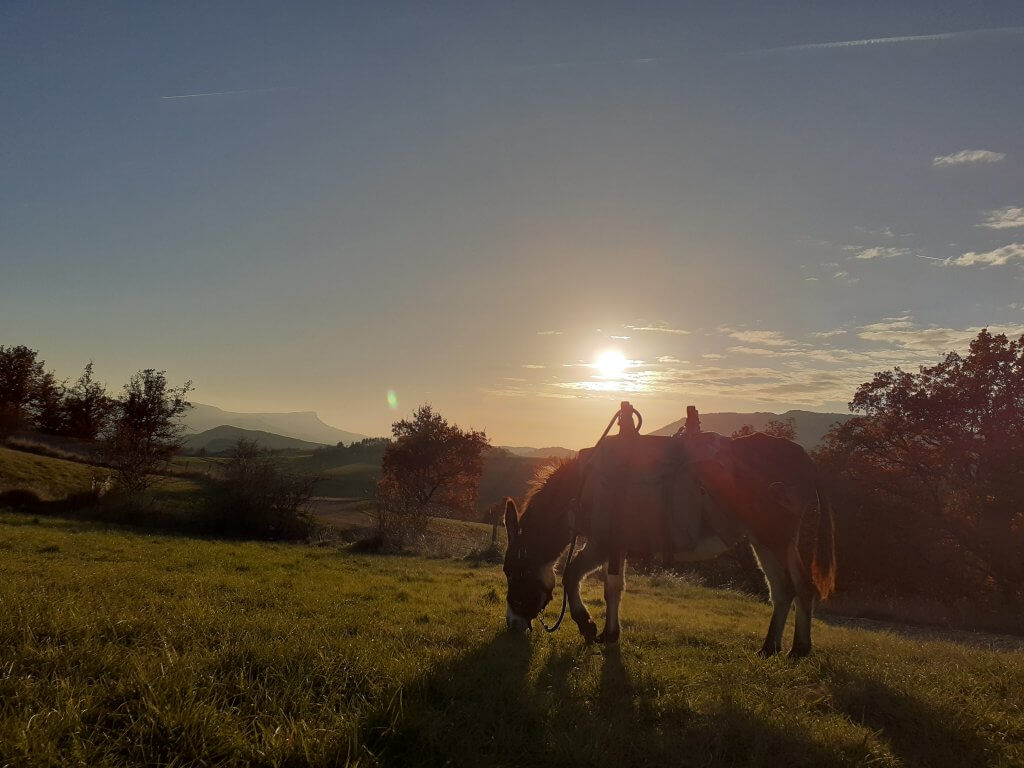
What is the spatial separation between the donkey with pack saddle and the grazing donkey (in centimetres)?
1

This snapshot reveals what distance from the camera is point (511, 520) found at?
806 cm

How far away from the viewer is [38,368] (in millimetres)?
56094

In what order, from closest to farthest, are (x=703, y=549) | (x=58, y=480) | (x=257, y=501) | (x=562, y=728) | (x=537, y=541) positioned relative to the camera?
(x=562, y=728)
(x=703, y=549)
(x=537, y=541)
(x=257, y=501)
(x=58, y=480)

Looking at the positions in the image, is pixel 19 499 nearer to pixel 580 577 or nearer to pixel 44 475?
pixel 44 475

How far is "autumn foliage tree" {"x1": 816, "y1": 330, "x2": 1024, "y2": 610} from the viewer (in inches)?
884

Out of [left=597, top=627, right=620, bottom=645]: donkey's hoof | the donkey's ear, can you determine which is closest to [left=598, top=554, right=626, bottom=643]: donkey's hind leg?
[left=597, top=627, right=620, bottom=645]: donkey's hoof

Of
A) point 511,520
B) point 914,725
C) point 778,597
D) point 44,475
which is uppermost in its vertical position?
point 511,520

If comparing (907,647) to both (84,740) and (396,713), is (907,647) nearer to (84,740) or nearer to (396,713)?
(396,713)

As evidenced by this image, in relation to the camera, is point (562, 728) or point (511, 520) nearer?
point (562, 728)

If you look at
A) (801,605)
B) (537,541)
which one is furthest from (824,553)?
(537,541)

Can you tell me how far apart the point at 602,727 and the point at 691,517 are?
3641 mm

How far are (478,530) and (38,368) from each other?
4943cm

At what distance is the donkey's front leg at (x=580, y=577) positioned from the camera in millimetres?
7129

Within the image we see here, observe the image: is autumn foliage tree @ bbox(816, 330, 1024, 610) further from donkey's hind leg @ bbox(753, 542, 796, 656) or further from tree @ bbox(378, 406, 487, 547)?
tree @ bbox(378, 406, 487, 547)
